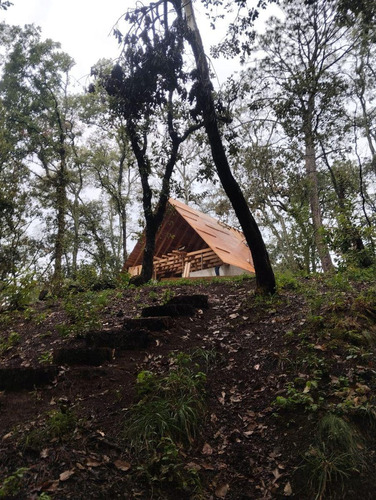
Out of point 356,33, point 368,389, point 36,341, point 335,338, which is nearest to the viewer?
point 368,389

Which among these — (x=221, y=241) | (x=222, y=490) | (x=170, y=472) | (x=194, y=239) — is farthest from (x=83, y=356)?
(x=221, y=241)

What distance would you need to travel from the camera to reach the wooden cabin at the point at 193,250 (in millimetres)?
18578

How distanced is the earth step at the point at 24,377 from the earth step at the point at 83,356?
44 cm

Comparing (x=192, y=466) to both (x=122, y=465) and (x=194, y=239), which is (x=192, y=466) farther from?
(x=194, y=239)

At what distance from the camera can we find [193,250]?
2038 cm

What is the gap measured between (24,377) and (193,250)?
652 inches

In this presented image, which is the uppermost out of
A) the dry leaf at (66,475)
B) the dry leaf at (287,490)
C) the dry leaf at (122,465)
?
the dry leaf at (66,475)

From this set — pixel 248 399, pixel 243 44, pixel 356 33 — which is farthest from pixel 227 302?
pixel 356 33

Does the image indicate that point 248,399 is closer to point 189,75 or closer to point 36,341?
point 36,341

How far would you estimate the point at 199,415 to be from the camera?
3514 mm

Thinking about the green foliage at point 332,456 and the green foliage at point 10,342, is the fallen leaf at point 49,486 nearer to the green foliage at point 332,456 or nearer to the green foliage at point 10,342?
the green foliage at point 332,456

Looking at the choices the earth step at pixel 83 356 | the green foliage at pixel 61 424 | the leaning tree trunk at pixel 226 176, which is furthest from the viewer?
the leaning tree trunk at pixel 226 176

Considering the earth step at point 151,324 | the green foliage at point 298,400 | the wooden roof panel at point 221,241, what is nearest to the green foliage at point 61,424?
the green foliage at point 298,400

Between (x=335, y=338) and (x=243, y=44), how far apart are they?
6021 millimetres
